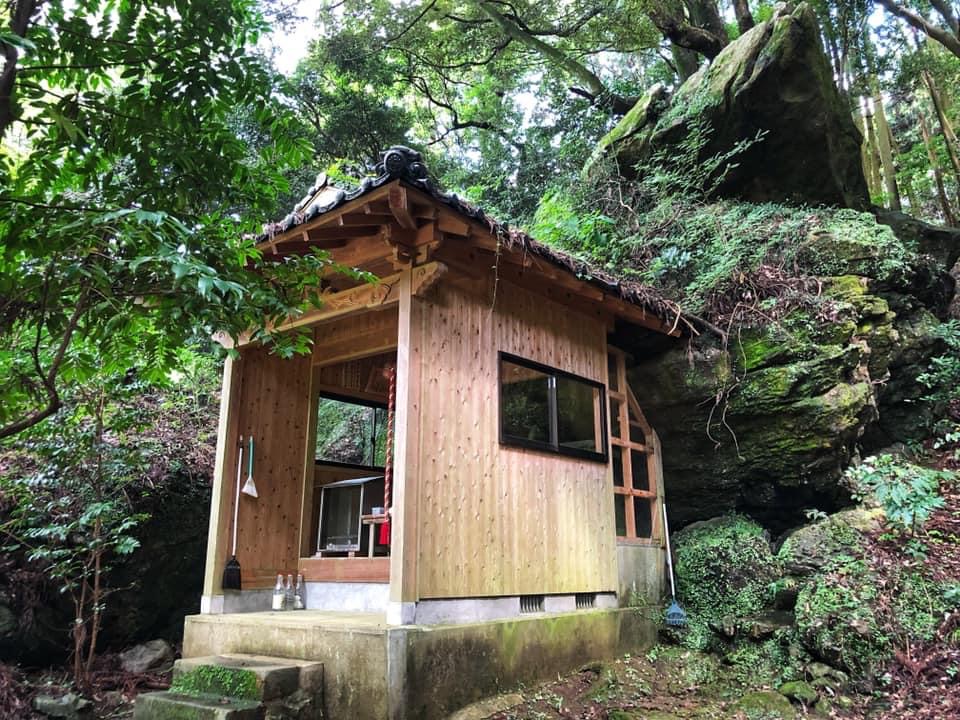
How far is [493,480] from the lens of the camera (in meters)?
5.65

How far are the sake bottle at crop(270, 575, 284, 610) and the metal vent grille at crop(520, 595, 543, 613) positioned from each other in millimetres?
2395

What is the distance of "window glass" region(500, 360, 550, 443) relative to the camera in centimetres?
602

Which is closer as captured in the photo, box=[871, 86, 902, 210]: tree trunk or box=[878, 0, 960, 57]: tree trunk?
box=[878, 0, 960, 57]: tree trunk

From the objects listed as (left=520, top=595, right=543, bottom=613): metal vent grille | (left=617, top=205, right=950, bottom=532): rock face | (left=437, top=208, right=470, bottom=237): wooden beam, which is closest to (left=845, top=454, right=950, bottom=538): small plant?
(left=617, top=205, right=950, bottom=532): rock face

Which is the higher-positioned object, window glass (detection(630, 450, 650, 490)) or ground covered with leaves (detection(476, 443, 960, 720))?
window glass (detection(630, 450, 650, 490))

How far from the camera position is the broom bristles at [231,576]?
6188 millimetres

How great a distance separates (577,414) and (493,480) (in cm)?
151

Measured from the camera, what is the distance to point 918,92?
53.4ft

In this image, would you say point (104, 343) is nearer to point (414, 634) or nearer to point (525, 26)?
point (414, 634)

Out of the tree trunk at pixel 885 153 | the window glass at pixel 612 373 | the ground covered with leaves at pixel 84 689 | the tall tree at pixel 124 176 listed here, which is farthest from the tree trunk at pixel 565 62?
the ground covered with leaves at pixel 84 689

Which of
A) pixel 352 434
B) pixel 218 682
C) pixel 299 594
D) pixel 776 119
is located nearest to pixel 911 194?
pixel 776 119

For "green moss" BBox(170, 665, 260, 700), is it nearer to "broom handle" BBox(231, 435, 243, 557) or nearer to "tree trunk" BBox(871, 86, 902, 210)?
"broom handle" BBox(231, 435, 243, 557)

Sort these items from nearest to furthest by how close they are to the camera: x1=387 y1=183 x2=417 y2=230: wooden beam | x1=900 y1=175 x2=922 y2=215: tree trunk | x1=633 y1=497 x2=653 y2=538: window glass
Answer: x1=387 y1=183 x2=417 y2=230: wooden beam < x1=633 y1=497 x2=653 y2=538: window glass < x1=900 y1=175 x2=922 y2=215: tree trunk

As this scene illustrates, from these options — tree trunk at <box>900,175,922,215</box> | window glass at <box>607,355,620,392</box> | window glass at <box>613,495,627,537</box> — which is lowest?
window glass at <box>613,495,627,537</box>
